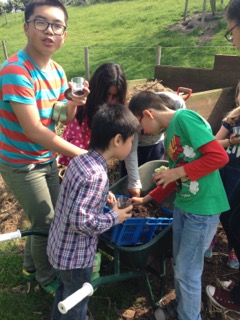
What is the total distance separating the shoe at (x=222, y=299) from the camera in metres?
2.55

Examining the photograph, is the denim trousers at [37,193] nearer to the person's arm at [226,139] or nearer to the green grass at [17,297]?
the green grass at [17,297]

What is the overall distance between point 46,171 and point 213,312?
65.1 inches

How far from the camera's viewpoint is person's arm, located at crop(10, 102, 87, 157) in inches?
79.1

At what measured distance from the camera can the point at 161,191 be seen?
2432 mm

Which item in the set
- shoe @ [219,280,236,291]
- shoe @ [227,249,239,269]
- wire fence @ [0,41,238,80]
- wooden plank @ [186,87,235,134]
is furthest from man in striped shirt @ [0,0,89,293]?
wire fence @ [0,41,238,80]

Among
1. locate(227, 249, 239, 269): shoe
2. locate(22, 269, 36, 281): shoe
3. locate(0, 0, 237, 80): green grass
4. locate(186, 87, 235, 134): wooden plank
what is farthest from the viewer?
locate(0, 0, 237, 80): green grass

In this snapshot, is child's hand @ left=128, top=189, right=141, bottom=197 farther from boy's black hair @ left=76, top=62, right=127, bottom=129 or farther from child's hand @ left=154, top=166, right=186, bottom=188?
boy's black hair @ left=76, top=62, right=127, bottom=129

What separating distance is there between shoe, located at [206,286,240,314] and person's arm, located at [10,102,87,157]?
59.4 inches

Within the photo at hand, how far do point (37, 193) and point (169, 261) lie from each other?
1.47 meters

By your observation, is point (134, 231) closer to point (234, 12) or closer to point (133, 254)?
point (133, 254)

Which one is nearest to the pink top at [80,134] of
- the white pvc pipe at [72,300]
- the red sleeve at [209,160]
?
the red sleeve at [209,160]

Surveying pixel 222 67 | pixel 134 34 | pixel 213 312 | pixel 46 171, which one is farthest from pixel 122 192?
pixel 134 34

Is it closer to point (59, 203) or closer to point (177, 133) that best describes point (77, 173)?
point (59, 203)

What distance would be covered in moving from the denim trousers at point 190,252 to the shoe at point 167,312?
13cm
